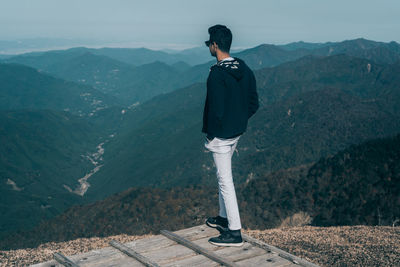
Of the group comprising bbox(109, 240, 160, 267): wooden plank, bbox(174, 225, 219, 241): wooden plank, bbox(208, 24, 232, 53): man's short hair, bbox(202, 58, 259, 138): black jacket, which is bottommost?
bbox(174, 225, 219, 241): wooden plank

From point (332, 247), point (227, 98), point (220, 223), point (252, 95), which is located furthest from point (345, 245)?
point (227, 98)

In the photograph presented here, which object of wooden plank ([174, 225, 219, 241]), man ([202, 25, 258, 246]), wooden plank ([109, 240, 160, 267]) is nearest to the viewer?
wooden plank ([109, 240, 160, 267])

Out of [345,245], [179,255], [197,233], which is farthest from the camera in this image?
[345,245]

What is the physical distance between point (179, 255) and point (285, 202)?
37558 mm

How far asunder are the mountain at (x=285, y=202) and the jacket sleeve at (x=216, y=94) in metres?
26.9

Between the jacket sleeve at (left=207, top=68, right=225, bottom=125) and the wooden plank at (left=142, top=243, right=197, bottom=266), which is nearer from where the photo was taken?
the wooden plank at (left=142, top=243, right=197, bottom=266)

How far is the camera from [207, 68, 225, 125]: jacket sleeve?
884 centimetres

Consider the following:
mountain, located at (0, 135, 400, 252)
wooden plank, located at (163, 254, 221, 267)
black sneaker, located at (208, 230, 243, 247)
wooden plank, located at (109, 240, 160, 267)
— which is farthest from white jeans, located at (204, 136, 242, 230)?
mountain, located at (0, 135, 400, 252)

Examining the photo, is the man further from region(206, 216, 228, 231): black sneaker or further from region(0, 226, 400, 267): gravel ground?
region(0, 226, 400, 267): gravel ground

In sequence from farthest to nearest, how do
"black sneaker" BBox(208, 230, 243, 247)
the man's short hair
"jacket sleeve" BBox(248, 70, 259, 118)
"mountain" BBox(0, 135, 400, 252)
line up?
"mountain" BBox(0, 135, 400, 252)
"jacket sleeve" BBox(248, 70, 259, 118)
"black sneaker" BBox(208, 230, 243, 247)
the man's short hair

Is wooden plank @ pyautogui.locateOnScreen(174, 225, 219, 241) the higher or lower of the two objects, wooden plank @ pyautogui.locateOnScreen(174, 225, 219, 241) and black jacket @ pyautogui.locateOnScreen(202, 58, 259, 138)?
the lower

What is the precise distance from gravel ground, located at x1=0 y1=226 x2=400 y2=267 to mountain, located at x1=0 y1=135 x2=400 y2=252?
1580 centimetres

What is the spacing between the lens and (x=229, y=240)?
962 centimetres

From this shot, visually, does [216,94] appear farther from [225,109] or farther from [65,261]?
[65,261]
